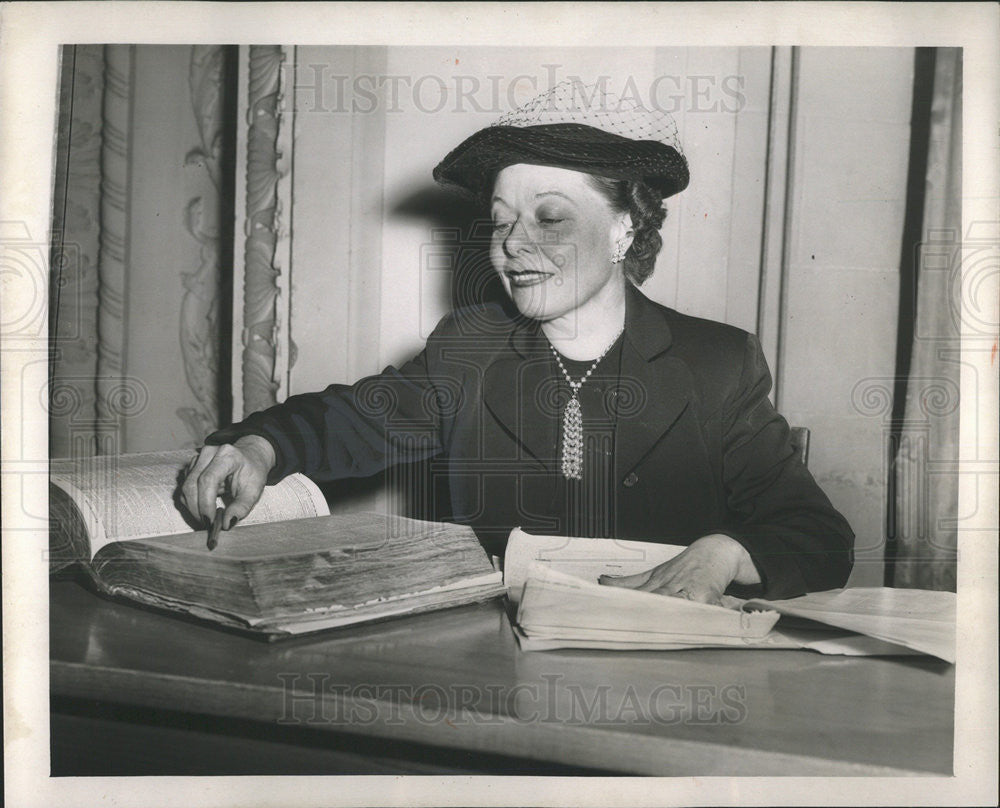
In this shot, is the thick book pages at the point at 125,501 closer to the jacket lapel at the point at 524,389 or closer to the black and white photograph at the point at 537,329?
the black and white photograph at the point at 537,329

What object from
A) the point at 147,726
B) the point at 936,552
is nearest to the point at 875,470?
the point at 936,552

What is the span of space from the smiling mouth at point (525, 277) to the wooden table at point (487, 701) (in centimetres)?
47

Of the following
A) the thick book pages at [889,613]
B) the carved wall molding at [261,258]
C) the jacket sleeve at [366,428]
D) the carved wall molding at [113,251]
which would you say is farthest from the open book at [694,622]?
the carved wall molding at [113,251]

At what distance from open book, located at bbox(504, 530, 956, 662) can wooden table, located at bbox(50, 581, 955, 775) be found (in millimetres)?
20

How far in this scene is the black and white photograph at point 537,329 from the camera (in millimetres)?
1204

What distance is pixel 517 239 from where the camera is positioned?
49.4 inches

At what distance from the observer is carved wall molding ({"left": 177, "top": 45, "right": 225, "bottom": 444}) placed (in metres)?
1.36

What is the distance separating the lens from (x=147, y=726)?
110 cm

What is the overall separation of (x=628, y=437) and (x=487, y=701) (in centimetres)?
45

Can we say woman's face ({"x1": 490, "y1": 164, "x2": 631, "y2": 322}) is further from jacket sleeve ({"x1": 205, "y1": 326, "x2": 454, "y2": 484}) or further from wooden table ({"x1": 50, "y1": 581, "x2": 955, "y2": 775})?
wooden table ({"x1": 50, "y1": 581, "x2": 955, "y2": 775})

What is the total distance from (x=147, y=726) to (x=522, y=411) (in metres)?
0.66

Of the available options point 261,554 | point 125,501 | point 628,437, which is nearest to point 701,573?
point 628,437

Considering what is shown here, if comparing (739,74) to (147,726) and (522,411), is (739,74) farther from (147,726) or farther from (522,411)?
(147,726)

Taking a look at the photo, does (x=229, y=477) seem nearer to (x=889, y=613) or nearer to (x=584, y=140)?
(x=584, y=140)
